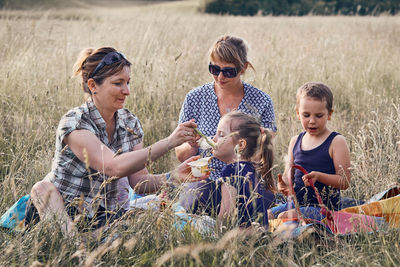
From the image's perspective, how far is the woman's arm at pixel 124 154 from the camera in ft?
8.48

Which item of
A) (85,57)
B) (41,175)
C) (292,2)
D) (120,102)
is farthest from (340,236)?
(292,2)

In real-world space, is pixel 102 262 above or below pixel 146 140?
above

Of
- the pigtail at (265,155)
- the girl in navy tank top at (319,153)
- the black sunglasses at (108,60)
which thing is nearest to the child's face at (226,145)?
the pigtail at (265,155)

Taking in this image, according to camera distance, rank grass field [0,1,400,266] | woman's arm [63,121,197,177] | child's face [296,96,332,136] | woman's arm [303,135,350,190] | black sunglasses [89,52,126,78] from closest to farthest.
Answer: grass field [0,1,400,266] < woman's arm [63,121,197,177] < black sunglasses [89,52,126,78] < woman's arm [303,135,350,190] < child's face [296,96,332,136]

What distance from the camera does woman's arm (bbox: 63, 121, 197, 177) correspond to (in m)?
2.59

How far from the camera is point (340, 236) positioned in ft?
8.62

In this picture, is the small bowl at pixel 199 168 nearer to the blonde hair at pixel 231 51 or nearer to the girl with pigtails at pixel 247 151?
the girl with pigtails at pixel 247 151

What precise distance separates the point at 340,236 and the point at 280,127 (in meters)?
2.03

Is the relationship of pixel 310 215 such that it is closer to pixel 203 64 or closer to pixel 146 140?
pixel 146 140

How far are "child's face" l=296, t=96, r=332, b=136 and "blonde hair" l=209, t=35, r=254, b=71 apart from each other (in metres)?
0.53

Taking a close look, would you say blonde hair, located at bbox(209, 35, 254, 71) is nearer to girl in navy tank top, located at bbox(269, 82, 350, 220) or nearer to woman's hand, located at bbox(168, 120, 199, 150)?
girl in navy tank top, located at bbox(269, 82, 350, 220)

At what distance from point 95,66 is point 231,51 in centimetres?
109

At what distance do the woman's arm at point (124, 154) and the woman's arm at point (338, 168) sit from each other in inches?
38.8

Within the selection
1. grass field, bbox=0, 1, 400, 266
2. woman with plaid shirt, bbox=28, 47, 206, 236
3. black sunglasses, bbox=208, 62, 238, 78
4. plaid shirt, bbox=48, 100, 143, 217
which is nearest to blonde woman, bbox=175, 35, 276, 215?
black sunglasses, bbox=208, 62, 238, 78
